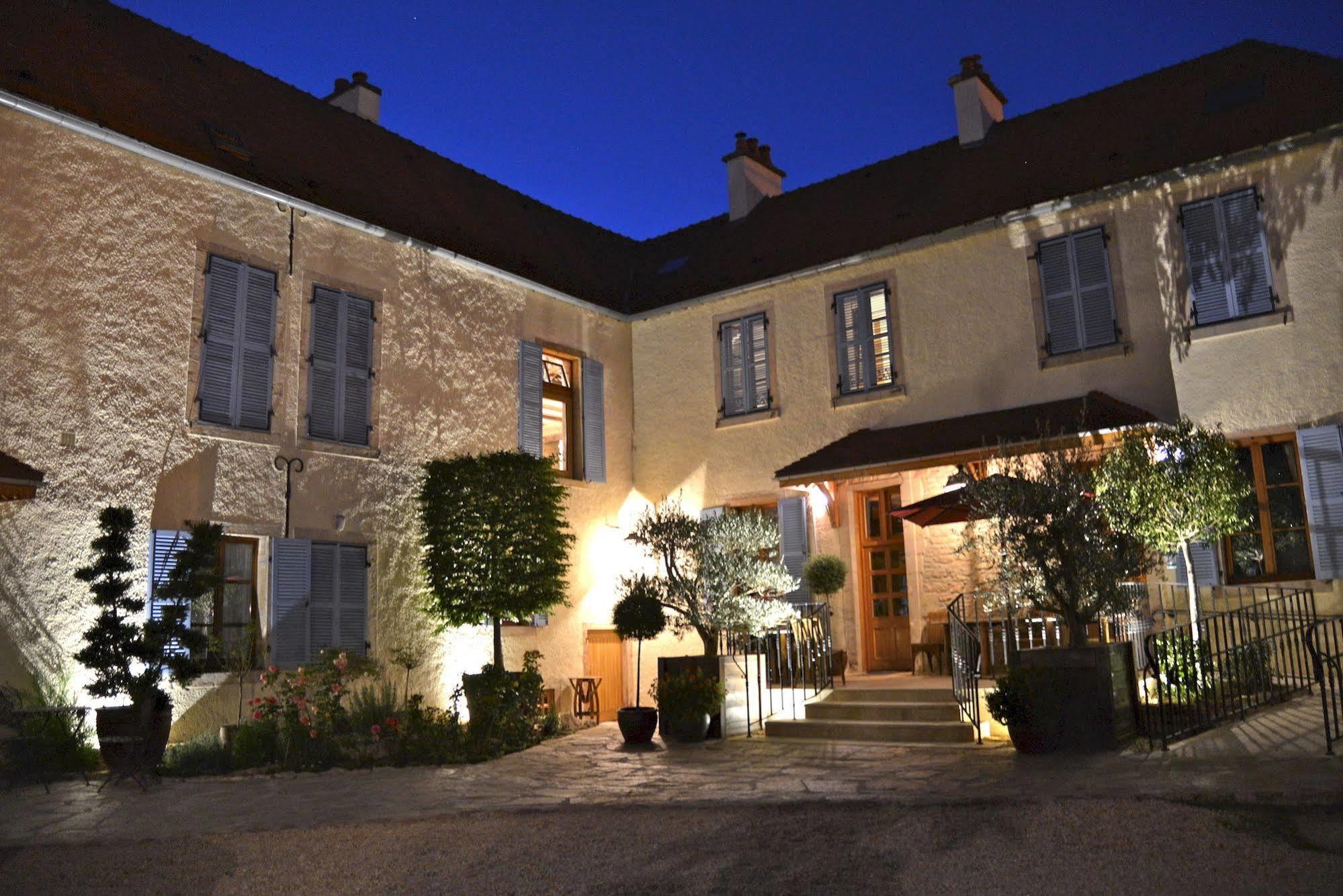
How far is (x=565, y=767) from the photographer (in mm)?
9031

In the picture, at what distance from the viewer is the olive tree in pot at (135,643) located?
8578 millimetres

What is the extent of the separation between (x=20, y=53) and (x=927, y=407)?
9735mm

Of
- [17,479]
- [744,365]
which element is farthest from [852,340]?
[17,479]

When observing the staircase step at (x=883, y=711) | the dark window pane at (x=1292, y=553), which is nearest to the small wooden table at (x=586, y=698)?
the staircase step at (x=883, y=711)

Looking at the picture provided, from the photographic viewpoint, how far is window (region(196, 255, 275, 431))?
1048cm

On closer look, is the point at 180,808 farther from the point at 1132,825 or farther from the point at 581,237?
the point at 581,237

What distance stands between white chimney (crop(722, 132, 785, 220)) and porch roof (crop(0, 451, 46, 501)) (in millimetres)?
10517

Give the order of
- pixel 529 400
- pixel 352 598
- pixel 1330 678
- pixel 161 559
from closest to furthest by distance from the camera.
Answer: pixel 1330 678
pixel 161 559
pixel 352 598
pixel 529 400

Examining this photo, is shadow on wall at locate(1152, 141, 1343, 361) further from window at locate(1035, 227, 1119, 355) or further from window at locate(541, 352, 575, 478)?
window at locate(541, 352, 575, 478)

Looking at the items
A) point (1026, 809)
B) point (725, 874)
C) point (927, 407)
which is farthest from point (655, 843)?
point (927, 407)

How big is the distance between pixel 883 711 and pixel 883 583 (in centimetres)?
334

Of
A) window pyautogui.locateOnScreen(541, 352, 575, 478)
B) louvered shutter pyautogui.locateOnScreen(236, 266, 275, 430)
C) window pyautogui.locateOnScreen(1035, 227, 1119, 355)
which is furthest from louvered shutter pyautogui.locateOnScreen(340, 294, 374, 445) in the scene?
window pyautogui.locateOnScreen(1035, 227, 1119, 355)

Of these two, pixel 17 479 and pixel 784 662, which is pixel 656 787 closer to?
pixel 784 662

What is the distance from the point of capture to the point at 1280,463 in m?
10.6
